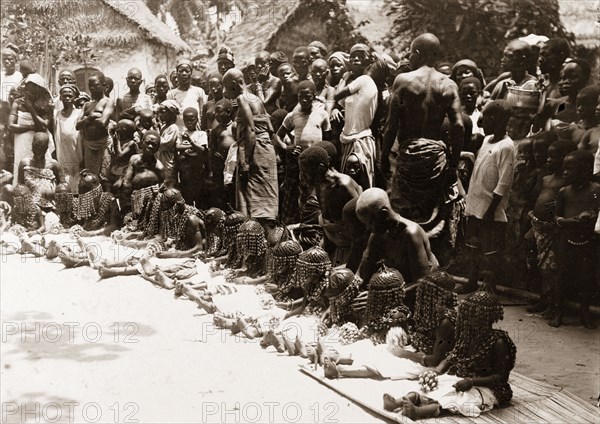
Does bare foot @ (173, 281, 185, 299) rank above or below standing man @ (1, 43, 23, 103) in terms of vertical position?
below

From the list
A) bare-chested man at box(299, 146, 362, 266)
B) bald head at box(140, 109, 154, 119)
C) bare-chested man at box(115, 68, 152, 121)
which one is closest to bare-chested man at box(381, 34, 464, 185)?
bare-chested man at box(299, 146, 362, 266)

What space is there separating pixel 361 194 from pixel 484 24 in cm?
697

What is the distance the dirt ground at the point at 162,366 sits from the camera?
4.19 meters

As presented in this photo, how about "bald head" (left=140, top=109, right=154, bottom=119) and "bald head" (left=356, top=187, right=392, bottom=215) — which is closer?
"bald head" (left=356, top=187, right=392, bottom=215)

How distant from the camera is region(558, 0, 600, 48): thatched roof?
1005 cm

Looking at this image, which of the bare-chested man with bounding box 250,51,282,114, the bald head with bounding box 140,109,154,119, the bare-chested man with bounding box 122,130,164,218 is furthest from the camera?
the bald head with bounding box 140,109,154,119

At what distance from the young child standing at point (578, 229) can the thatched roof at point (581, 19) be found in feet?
17.6

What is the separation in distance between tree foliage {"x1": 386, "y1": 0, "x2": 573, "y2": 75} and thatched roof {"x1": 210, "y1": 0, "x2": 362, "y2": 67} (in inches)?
65.3

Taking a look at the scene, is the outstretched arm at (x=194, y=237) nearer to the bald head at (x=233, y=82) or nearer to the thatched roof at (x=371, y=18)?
the bald head at (x=233, y=82)

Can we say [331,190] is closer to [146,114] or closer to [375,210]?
[375,210]

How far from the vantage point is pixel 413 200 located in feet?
20.2

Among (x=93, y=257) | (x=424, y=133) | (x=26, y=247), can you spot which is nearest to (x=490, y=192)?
(x=424, y=133)

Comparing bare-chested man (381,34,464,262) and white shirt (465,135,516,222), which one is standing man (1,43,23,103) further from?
white shirt (465,135,516,222)

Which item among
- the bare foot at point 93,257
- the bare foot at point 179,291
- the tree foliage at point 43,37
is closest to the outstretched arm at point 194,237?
the bare foot at point 93,257
